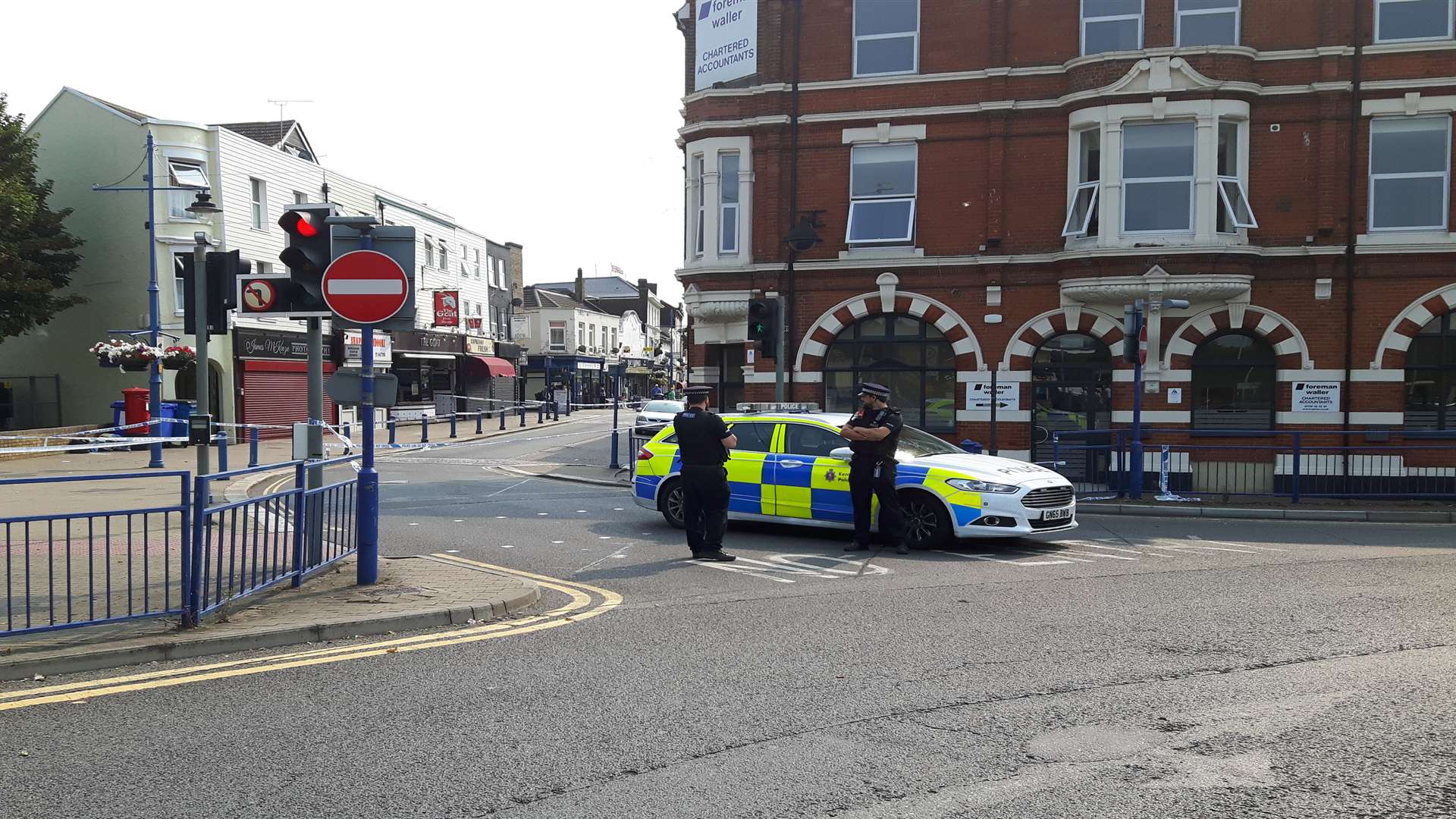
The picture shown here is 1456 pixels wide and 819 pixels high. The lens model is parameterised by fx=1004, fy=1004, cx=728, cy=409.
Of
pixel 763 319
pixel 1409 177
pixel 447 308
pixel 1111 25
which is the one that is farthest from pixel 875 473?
pixel 447 308

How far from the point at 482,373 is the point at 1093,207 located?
109ft

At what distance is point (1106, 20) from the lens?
18.9m

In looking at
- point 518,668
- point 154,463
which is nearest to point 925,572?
point 518,668

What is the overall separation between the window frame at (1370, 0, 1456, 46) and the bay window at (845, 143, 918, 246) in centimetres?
831

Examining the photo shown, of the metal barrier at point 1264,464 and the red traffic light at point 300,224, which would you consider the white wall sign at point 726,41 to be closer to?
the metal barrier at point 1264,464

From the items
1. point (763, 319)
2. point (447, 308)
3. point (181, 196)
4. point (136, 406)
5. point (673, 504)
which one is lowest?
point (673, 504)

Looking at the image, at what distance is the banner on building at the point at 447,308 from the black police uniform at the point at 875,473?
32.7m

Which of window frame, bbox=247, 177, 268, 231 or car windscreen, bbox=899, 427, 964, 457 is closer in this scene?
car windscreen, bbox=899, 427, 964, 457

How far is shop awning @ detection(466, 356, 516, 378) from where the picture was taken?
46.4m

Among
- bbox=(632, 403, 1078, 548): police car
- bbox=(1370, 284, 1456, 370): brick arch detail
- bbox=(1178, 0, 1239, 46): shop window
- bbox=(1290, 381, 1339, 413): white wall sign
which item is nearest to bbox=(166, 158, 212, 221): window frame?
bbox=(632, 403, 1078, 548): police car

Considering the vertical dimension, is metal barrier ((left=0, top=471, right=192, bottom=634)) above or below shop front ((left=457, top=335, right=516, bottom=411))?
below

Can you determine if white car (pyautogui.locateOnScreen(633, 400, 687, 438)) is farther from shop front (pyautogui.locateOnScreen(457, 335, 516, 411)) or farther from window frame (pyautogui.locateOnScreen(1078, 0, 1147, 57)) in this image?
shop front (pyautogui.locateOnScreen(457, 335, 516, 411))

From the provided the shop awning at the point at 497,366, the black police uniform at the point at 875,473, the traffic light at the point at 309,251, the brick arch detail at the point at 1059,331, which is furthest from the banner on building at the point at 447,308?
the traffic light at the point at 309,251

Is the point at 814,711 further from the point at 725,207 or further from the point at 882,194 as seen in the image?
the point at 725,207
